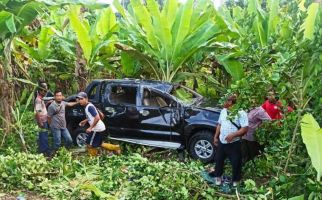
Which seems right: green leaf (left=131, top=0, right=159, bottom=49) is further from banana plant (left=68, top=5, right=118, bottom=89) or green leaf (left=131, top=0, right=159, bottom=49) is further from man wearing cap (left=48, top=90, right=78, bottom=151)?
man wearing cap (left=48, top=90, right=78, bottom=151)

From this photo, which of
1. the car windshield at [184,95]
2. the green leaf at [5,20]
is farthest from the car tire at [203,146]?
the green leaf at [5,20]

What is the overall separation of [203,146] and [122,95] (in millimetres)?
2082

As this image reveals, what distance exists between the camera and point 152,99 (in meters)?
8.98

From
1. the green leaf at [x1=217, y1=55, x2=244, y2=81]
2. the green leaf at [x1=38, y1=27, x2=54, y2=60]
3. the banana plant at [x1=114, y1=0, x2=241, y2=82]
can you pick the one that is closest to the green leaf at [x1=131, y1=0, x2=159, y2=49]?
the banana plant at [x1=114, y1=0, x2=241, y2=82]

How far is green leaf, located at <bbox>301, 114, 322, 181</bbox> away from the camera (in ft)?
13.1

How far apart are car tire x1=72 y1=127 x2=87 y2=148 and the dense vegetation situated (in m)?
Result: 0.84

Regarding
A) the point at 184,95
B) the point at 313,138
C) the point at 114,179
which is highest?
the point at 184,95

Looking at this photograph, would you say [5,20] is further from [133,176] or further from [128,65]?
[128,65]

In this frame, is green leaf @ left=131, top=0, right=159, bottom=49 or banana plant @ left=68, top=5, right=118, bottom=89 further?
banana plant @ left=68, top=5, right=118, bottom=89

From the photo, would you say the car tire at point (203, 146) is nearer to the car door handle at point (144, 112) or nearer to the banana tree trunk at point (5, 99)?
the car door handle at point (144, 112)

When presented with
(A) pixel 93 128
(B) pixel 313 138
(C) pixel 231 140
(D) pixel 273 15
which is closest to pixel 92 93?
(A) pixel 93 128

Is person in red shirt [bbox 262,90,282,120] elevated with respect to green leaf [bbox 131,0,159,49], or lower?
lower

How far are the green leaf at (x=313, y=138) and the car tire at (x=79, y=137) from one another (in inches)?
235

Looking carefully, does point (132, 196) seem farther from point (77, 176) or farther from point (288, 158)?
point (288, 158)
